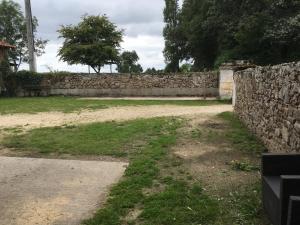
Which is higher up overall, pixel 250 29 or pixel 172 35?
pixel 172 35

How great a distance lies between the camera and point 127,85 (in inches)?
925

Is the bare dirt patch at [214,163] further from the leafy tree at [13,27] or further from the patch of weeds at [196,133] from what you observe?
the leafy tree at [13,27]

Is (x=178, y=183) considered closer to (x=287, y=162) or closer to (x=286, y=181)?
(x=287, y=162)

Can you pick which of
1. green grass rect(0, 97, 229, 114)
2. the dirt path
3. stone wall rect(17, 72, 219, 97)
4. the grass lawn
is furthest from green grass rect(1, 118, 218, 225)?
stone wall rect(17, 72, 219, 97)

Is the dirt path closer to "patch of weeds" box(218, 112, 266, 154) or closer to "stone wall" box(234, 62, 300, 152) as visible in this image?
"patch of weeds" box(218, 112, 266, 154)

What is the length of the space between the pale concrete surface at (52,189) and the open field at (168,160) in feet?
0.68

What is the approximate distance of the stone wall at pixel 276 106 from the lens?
502cm

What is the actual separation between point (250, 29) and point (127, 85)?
8.44 metres

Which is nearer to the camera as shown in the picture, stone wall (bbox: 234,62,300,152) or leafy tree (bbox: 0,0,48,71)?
stone wall (bbox: 234,62,300,152)

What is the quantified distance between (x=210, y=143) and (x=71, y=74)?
17782 mm

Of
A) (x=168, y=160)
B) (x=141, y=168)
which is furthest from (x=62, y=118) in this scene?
(x=141, y=168)

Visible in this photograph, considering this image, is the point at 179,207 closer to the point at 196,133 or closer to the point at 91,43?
the point at 196,133

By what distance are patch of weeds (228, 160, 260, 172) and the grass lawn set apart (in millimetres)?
27

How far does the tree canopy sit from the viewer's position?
23656 millimetres
